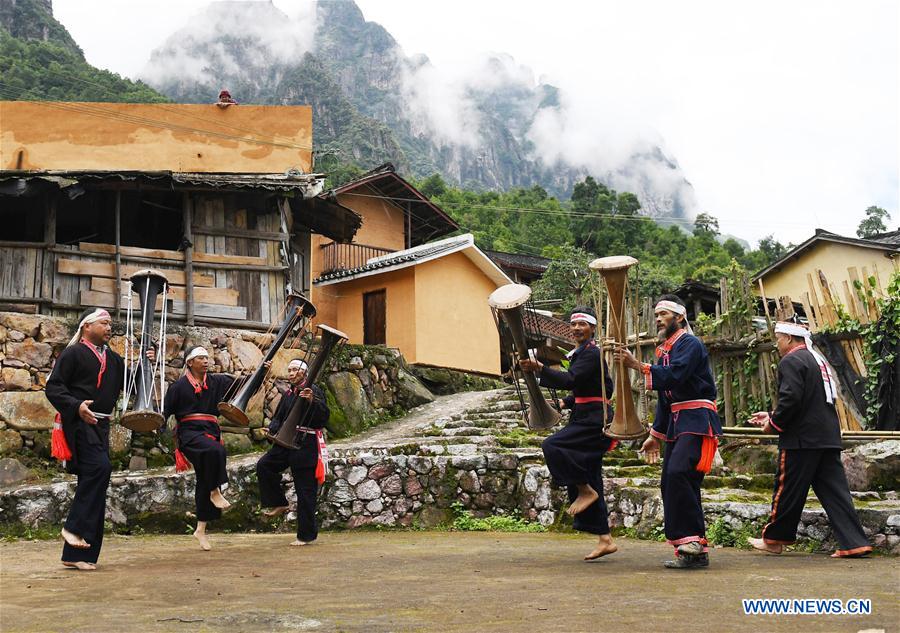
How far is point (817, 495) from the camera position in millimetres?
6578

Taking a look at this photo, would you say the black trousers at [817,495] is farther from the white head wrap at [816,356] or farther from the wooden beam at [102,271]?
the wooden beam at [102,271]

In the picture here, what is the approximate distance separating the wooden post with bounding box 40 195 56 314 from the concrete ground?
23.0 ft

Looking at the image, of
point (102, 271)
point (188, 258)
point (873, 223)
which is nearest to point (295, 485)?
point (102, 271)

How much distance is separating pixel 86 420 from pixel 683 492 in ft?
14.8

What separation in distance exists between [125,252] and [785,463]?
11635mm

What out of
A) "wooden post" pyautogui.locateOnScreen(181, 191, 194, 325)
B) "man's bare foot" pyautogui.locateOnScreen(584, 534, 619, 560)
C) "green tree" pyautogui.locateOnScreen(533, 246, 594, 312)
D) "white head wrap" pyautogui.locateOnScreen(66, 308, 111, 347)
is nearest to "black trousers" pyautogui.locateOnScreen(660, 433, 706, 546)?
"man's bare foot" pyautogui.locateOnScreen(584, 534, 619, 560)

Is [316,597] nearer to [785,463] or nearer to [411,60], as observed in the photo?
[785,463]

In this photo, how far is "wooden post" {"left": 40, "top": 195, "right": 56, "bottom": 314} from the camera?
14118 mm

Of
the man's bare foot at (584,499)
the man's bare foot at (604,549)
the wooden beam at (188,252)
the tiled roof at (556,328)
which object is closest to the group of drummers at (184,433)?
the man's bare foot at (584,499)

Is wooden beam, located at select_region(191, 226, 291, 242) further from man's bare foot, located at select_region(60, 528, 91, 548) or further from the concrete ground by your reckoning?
man's bare foot, located at select_region(60, 528, 91, 548)

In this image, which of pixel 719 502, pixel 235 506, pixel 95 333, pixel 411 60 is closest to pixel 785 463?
pixel 719 502

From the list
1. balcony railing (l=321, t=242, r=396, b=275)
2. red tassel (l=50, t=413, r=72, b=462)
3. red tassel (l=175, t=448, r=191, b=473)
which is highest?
balcony railing (l=321, t=242, r=396, b=275)

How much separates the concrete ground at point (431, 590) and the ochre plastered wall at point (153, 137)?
13495 mm

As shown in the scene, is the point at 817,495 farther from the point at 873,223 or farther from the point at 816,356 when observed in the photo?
the point at 873,223
